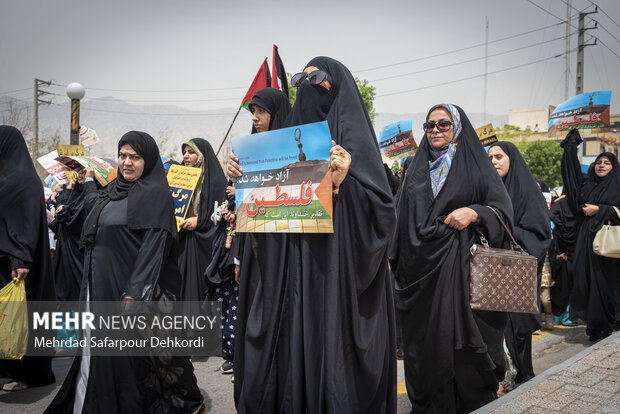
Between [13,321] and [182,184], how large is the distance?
6.58ft

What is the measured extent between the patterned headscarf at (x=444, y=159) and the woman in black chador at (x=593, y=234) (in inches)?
141

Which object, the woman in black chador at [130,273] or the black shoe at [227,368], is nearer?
the woman in black chador at [130,273]

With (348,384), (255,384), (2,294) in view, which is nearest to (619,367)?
(348,384)

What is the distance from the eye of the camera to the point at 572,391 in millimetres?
3266

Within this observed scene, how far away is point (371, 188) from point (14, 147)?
10.6 ft

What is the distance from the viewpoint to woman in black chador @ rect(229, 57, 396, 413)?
2.26 metres

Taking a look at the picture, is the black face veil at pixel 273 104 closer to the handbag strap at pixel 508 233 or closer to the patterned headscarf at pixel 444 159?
the patterned headscarf at pixel 444 159

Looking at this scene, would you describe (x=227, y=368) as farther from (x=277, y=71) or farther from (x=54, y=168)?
(x=54, y=168)

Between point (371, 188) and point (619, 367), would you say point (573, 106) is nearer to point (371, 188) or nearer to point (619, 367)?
point (619, 367)

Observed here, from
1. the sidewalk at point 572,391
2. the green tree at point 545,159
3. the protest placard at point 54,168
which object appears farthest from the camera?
the green tree at point 545,159

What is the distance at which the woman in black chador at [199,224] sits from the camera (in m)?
5.16

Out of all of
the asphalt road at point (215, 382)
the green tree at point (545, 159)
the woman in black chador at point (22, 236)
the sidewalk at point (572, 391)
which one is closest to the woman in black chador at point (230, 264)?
the asphalt road at point (215, 382)

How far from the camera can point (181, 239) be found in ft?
17.3

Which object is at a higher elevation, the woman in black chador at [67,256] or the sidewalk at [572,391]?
the woman in black chador at [67,256]
